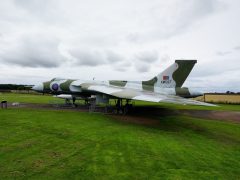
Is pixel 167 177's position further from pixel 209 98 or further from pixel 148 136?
pixel 209 98

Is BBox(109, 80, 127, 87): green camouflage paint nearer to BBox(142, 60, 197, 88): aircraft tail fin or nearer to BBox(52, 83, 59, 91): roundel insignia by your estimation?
BBox(142, 60, 197, 88): aircraft tail fin

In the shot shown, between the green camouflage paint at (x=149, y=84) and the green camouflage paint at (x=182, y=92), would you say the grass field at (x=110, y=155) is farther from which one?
the green camouflage paint at (x=149, y=84)

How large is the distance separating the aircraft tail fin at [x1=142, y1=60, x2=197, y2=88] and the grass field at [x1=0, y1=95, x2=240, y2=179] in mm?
10747

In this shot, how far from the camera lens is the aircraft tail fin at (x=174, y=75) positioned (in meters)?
19.6

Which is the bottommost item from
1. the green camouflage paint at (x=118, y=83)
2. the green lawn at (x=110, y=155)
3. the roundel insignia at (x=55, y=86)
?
the green lawn at (x=110, y=155)

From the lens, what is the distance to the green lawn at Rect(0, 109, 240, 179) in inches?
203

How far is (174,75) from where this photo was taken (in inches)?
786

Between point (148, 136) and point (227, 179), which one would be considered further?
point (148, 136)

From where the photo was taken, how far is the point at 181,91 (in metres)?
20.2

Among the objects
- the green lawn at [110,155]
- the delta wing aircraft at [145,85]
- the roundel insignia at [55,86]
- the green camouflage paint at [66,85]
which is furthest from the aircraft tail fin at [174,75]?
the green lawn at [110,155]

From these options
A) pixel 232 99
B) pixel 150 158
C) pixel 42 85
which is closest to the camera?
pixel 150 158

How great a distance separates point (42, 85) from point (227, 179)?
66.7ft

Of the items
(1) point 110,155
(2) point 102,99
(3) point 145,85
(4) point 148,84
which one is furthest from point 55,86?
(1) point 110,155

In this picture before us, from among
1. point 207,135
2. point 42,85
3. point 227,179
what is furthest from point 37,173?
point 42,85
